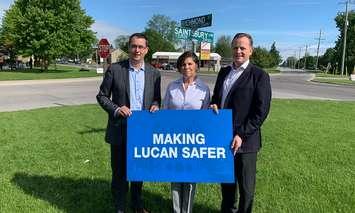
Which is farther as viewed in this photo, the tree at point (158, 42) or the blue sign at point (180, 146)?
the tree at point (158, 42)

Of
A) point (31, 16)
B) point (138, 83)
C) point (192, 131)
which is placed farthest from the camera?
point (31, 16)

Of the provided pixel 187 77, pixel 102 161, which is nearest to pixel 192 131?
pixel 187 77

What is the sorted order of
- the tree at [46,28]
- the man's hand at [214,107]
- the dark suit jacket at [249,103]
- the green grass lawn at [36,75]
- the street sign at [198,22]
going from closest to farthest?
the dark suit jacket at [249,103], the man's hand at [214,107], the street sign at [198,22], the green grass lawn at [36,75], the tree at [46,28]

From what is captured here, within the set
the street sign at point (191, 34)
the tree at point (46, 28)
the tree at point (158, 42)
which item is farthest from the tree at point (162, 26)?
the street sign at point (191, 34)

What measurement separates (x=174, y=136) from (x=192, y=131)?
171 millimetres

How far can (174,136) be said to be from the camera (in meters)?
4.21

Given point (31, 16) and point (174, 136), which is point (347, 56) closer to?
point (31, 16)

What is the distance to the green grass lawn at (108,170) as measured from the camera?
17.2 feet

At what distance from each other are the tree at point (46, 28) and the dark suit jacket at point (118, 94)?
43.9m

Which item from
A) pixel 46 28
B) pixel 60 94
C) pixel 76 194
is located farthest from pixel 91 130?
pixel 46 28

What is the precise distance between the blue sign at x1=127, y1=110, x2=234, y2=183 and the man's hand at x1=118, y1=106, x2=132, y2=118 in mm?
A: 43

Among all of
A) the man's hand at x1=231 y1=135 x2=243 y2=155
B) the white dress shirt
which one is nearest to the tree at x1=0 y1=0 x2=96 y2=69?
the white dress shirt

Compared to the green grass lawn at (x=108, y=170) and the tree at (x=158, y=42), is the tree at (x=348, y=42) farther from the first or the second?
the green grass lawn at (x=108, y=170)

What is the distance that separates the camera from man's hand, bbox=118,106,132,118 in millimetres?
4322
